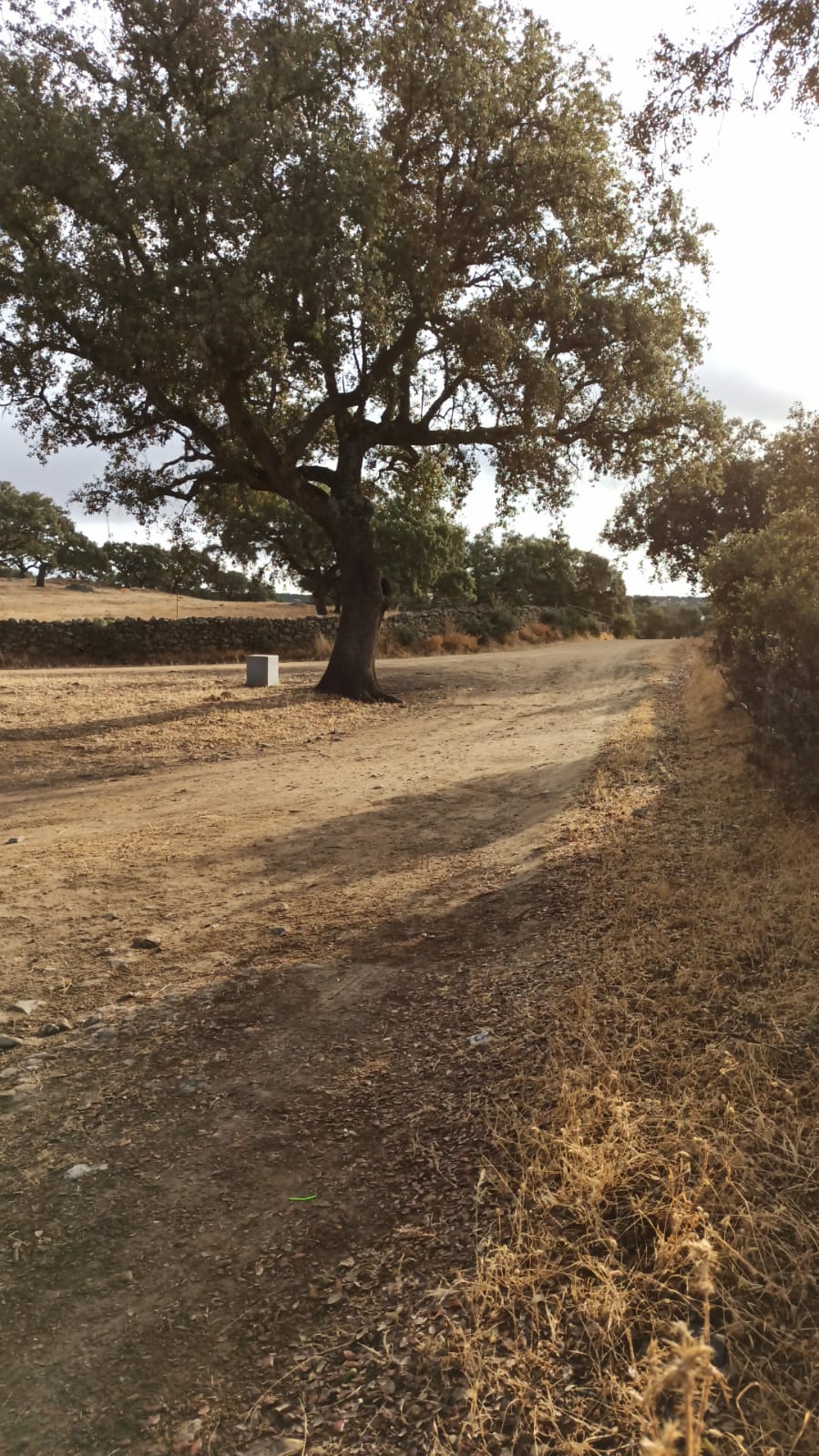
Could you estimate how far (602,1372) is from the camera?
1.90m

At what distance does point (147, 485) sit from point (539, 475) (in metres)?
6.58

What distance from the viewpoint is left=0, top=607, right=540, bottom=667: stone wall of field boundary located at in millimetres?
21084

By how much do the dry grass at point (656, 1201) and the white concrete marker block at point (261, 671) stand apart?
39.6 feet

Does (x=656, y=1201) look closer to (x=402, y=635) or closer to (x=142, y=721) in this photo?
(x=142, y=721)

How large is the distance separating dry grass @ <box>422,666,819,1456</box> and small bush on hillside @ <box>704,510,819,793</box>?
1972mm

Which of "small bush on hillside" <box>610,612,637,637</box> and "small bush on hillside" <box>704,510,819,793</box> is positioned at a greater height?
"small bush on hillside" <box>610,612,637,637</box>

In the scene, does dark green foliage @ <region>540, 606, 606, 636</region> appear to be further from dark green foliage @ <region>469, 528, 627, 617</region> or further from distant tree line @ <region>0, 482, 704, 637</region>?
dark green foliage @ <region>469, 528, 627, 617</region>

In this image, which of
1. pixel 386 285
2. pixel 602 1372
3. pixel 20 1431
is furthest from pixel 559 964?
pixel 386 285

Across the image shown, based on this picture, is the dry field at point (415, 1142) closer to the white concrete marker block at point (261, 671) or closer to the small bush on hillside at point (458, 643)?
the white concrete marker block at point (261, 671)

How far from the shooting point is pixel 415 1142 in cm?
275

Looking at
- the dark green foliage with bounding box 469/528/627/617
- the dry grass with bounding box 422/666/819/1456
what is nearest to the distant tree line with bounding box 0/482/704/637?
the dark green foliage with bounding box 469/528/627/617

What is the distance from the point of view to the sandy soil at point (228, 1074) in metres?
2.01

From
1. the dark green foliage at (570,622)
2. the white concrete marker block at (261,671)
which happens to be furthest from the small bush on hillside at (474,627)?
the white concrete marker block at (261,671)

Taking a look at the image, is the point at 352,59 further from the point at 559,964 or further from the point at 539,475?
the point at 559,964
